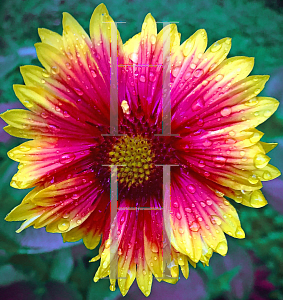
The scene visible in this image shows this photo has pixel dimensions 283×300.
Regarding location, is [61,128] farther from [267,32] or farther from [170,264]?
[267,32]

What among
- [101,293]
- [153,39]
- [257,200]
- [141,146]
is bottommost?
[101,293]

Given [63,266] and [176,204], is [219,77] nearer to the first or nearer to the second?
[176,204]

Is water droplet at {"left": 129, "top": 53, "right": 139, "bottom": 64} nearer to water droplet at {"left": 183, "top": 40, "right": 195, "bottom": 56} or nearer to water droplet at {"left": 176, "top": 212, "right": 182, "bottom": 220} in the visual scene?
water droplet at {"left": 183, "top": 40, "right": 195, "bottom": 56}

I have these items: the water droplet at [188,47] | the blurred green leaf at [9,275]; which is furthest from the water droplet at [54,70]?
the blurred green leaf at [9,275]

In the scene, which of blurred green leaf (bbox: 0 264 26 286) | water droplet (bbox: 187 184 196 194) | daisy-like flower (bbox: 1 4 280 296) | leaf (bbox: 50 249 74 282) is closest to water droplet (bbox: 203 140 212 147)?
daisy-like flower (bbox: 1 4 280 296)

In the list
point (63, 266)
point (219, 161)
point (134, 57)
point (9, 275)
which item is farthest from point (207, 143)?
point (9, 275)

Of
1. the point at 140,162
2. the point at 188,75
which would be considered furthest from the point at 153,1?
the point at 140,162

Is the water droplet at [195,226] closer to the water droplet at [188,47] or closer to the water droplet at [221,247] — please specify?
the water droplet at [221,247]
